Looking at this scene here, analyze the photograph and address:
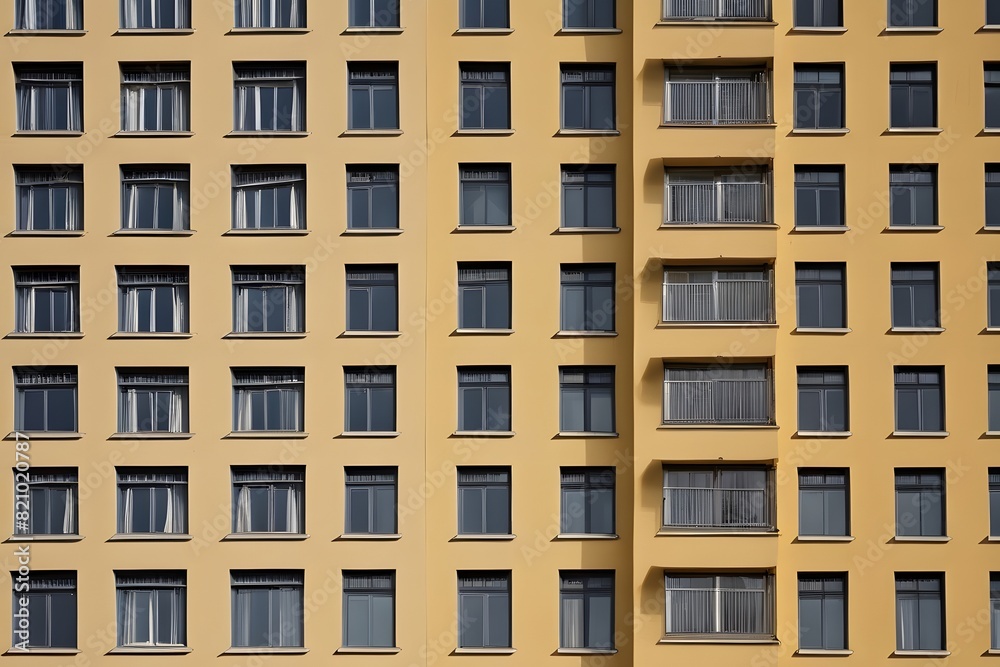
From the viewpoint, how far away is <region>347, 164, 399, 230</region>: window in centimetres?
2433

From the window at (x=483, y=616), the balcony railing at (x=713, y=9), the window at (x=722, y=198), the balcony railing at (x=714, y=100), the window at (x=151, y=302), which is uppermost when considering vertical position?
the balcony railing at (x=713, y=9)

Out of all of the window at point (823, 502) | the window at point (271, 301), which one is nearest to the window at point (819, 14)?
the window at point (823, 502)

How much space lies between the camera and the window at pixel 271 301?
24.2m

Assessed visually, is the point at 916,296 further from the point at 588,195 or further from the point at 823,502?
the point at 588,195

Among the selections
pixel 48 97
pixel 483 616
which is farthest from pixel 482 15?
pixel 483 616

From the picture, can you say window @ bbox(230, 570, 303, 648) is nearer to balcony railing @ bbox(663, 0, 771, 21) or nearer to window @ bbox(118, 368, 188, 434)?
window @ bbox(118, 368, 188, 434)

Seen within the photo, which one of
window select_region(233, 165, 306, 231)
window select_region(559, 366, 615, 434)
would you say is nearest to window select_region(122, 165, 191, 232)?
window select_region(233, 165, 306, 231)

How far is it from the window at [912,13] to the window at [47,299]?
20.2 metres

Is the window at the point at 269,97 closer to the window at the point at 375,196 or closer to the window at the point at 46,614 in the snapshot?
the window at the point at 375,196

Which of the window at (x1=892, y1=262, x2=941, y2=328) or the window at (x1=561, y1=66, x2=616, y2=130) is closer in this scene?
the window at (x1=892, y1=262, x2=941, y2=328)

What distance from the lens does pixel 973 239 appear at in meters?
23.9

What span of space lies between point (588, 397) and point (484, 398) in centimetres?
244

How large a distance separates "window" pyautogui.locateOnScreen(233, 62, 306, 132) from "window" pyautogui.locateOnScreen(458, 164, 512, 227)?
414cm

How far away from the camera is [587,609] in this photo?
78.2 feet
